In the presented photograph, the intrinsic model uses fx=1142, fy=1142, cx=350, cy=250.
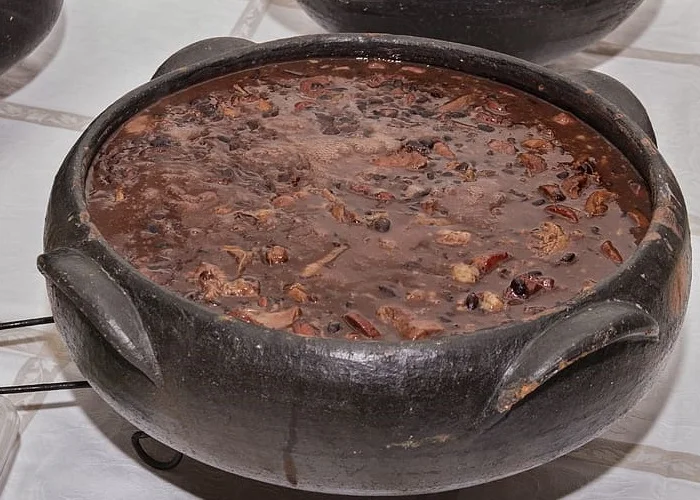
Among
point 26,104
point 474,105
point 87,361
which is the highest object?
point 474,105

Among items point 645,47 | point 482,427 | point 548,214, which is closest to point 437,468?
point 482,427

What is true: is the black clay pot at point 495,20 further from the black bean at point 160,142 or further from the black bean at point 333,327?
the black bean at point 333,327

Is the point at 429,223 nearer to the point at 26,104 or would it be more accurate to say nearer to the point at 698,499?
the point at 698,499

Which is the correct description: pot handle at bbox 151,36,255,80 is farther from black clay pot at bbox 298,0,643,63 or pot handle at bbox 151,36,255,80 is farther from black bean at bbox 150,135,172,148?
black clay pot at bbox 298,0,643,63

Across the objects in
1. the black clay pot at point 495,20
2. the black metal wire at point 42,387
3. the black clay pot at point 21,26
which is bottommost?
the black metal wire at point 42,387

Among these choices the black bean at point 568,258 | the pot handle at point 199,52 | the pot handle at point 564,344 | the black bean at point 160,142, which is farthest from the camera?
the pot handle at point 199,52

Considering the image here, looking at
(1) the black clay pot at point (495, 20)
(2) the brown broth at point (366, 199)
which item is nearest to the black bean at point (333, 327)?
(2) the brown broth at point (366, 199)
